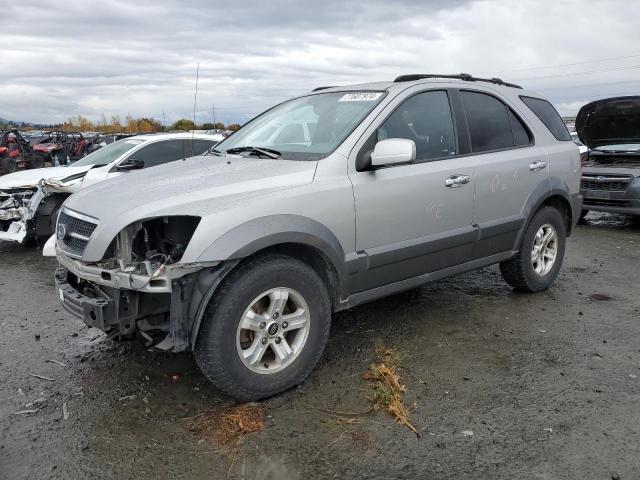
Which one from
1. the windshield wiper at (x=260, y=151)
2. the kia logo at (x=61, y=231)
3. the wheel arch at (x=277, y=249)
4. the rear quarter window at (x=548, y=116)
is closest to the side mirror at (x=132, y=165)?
the windshield wiper at (x=260, y=151)

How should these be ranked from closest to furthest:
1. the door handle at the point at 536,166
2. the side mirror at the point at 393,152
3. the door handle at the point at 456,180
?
1. the side mirror at the point at 393,152
2. the door handle at the point at 456,180
3. the door handle at the point at 536,166

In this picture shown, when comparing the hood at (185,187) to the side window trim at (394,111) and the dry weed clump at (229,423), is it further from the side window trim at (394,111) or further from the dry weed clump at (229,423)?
the dry weed clump at (229,423)

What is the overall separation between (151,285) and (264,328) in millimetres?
687

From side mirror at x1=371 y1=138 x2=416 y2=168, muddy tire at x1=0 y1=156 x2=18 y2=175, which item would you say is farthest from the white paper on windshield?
muddy tire at x1=0 y1=156 x2=18 y2=175

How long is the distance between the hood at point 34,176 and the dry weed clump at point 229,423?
18.3 feet

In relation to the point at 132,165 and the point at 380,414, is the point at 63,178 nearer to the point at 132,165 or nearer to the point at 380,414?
the point at 132,165

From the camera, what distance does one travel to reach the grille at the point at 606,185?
8703mm

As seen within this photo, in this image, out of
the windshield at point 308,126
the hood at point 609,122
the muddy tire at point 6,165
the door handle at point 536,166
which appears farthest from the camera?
the muddy tire at point 6,165

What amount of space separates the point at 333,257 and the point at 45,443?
6.18 feet

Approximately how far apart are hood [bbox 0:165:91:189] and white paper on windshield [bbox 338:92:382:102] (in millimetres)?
5007

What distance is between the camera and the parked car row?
9.86ft

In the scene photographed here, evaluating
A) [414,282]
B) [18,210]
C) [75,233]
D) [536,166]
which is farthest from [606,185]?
[18,210]

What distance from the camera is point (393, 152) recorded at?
350 cm

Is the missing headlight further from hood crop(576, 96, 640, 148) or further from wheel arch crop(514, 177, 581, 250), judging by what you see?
hood crop(576, 96, 640, 148)
